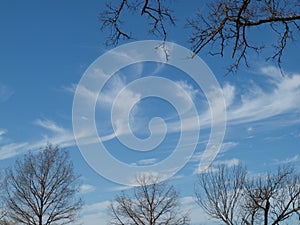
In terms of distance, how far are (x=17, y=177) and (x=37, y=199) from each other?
2.22m

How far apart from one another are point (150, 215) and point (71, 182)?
8203mm

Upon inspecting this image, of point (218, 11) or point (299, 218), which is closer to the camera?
point (218, 11)

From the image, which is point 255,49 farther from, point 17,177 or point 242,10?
point 17,177

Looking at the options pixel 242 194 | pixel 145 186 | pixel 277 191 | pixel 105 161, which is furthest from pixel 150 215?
A: pixel 105 161

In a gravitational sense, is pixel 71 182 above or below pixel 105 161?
above

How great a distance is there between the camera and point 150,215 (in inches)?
1261

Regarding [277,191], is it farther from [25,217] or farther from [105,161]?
[105,161]

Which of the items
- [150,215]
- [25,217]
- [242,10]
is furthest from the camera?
[150,215]

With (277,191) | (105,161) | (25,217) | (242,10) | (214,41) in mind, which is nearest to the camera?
(242,10)

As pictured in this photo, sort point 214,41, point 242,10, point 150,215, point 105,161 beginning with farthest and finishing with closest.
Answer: point 150,215 → point 105,161 → point 214,41 → point 242,10

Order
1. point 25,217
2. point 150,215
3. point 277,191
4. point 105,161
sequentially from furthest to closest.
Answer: point 150,215 < point 277,191 < point 25,217 < point 105,161

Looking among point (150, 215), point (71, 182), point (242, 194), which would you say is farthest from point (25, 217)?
point (242, 194)

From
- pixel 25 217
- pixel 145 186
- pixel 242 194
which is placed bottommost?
pixel 25 217

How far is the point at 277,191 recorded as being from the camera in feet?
91.8
